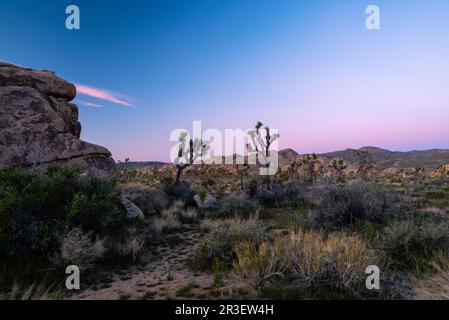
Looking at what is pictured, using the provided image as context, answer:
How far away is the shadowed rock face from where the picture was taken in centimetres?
1170

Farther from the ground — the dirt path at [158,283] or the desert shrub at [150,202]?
the desert shrub at [150,202]

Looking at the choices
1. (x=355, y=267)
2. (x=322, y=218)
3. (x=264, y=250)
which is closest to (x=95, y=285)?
(x=264, y=250)

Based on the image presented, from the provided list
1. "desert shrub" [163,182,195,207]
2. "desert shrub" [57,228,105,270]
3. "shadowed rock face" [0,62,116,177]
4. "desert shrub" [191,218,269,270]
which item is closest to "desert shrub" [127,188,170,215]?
"desert shrub" [163,182,195,207]

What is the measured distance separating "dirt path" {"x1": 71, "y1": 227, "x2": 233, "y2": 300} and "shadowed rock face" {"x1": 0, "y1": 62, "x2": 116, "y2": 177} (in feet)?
21.3

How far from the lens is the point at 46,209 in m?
7.12

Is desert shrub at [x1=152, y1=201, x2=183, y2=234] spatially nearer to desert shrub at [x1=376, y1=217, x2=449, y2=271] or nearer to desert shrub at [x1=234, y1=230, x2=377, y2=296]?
desert shrub at [x1=234, y1=230, x2=377, y2=296]

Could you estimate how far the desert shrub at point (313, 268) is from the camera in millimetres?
4797

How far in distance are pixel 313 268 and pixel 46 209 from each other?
670 centimetres

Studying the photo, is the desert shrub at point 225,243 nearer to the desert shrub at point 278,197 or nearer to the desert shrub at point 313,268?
the desert shrub at point 313,268

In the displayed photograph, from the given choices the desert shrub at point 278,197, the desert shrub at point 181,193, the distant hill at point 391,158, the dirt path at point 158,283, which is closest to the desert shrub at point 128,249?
the dirt path at point 158,283

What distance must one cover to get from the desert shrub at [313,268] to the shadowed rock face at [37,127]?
9.14 m

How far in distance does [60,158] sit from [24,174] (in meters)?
5.30

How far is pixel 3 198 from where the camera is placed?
6.77 m

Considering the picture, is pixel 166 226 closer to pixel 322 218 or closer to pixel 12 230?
pixel 12 230
